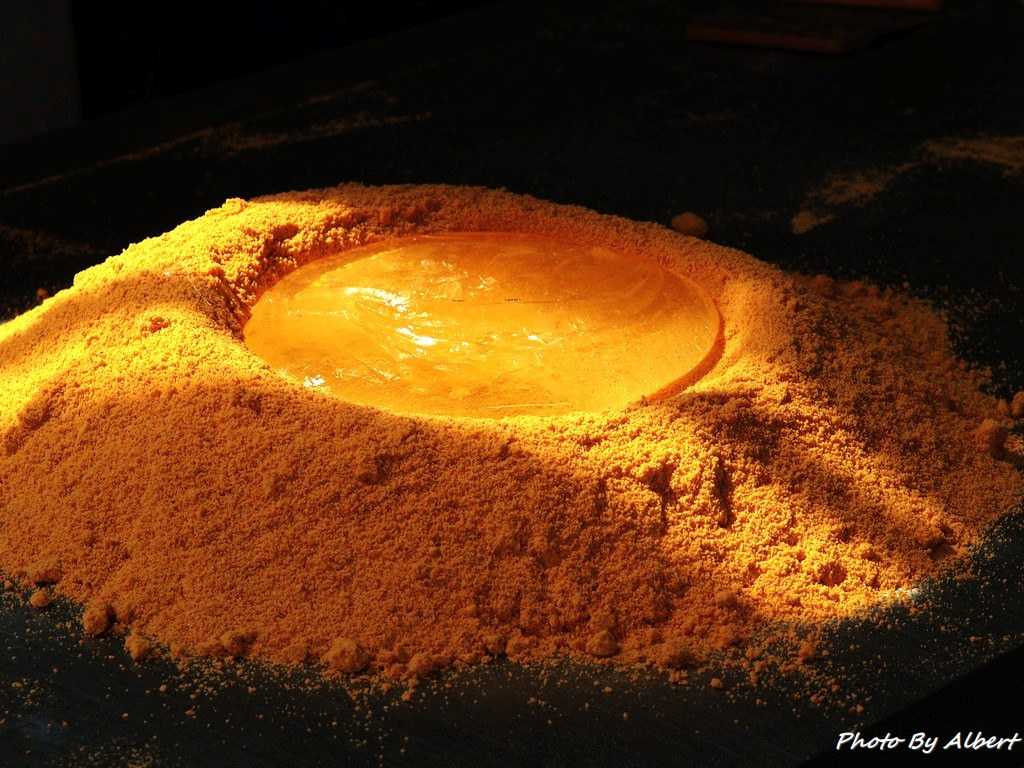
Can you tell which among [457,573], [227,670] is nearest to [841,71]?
[457,573]

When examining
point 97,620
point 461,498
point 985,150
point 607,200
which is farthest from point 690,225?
point 97,620

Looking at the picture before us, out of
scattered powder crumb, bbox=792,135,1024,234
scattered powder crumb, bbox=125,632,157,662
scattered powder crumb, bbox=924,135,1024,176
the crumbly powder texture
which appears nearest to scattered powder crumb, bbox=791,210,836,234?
scattered powder crumb, bbox=792,135,1024,234

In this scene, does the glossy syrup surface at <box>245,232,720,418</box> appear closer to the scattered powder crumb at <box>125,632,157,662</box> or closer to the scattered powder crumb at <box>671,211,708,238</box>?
the scattered powder crumb at <box>671,211,708,238</box>

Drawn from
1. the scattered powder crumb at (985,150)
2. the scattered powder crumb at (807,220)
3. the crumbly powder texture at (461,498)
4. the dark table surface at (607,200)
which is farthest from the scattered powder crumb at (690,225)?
the scattered powder crumb at (985,150)

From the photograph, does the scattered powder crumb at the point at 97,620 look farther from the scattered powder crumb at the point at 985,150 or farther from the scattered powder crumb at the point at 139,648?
the scattered powder crumb at the point at 985,150

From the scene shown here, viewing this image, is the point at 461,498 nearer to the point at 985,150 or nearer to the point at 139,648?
the point at 139,648

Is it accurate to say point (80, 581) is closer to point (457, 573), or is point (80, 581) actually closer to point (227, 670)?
point (227, 670)
